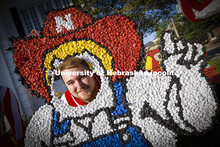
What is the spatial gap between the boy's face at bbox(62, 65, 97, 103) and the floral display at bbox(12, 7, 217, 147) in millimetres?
205

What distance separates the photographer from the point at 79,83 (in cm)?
186

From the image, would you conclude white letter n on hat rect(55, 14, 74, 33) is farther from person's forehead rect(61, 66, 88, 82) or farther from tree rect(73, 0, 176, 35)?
tree rect(73, 0, 176, 35)

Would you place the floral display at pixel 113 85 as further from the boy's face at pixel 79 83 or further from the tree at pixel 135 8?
the tree at pixel 135 8

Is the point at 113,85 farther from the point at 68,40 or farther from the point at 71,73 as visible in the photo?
the point at 68,40

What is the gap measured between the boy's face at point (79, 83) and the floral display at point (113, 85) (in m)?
0.20

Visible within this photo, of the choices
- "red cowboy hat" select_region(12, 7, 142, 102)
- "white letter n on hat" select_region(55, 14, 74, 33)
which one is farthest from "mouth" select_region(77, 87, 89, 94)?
"white letter n on hat" select_region(55, 14, 74, 33)

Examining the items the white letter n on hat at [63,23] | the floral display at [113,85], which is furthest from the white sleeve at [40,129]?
the white letter n on hat at [63,23]

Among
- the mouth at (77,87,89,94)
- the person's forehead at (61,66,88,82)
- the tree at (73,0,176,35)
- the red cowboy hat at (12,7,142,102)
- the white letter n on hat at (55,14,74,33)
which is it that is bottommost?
the mouth at (77,87,89,94)

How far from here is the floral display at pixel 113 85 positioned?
1711 mm

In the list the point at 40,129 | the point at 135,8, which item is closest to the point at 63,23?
the point at 40,129

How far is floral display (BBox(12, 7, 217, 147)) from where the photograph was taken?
171 centimetres

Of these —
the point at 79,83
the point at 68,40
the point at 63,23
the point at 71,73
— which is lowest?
the point at 79,83

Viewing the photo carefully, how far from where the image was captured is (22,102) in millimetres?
5828

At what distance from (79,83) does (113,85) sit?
1.88 ft
